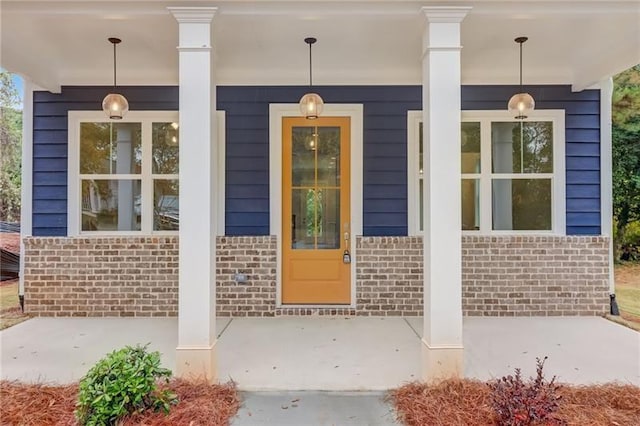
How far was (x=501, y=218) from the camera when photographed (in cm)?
487

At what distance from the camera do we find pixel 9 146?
7.96m

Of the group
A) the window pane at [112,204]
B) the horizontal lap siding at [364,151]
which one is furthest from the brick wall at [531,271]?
the window pane at [112,204]

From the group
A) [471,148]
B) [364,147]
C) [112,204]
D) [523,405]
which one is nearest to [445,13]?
[364,147]

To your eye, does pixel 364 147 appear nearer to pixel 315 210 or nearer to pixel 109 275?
pixel 315 210

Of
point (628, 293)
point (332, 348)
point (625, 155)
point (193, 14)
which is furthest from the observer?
point (625, 155)

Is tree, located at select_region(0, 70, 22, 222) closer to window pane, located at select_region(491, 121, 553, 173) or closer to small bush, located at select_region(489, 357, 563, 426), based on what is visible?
window pane, located at select_region(491, 121, 553, 173)

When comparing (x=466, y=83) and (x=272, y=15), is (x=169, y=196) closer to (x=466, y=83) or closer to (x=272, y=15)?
(x=272, y=15)

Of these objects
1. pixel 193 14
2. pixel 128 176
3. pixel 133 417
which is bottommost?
pixel 133 417

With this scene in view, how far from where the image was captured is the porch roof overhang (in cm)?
289

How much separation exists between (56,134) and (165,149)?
1.33m

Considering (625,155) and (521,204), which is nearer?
(521,204)

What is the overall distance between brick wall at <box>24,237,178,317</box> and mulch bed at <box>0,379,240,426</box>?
1.89m

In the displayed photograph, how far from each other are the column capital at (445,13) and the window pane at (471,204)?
7.86ft

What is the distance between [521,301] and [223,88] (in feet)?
14.5
